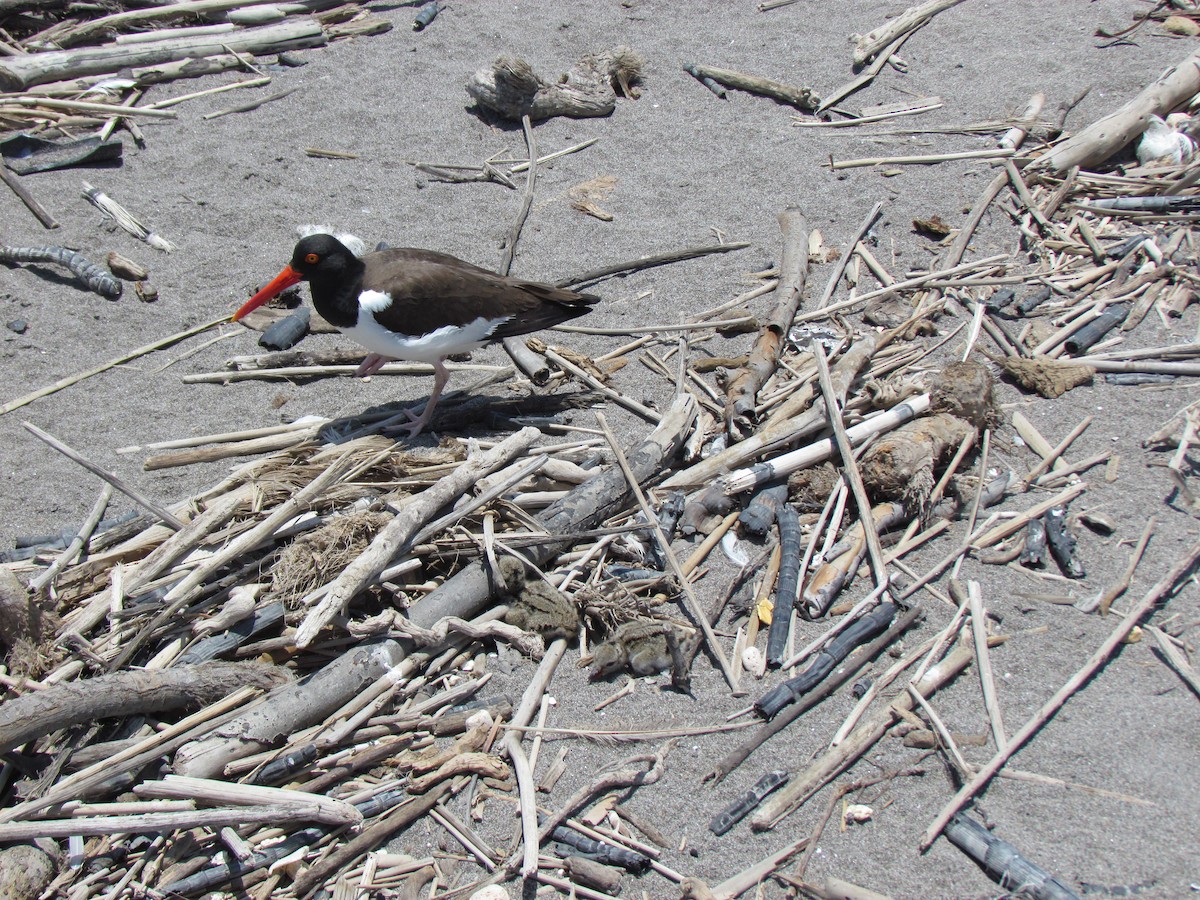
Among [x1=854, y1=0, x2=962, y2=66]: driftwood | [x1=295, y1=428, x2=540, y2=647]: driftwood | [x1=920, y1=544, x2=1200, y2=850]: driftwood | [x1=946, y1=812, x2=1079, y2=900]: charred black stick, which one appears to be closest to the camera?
[x1=946, y1=812, x2=1079, y2=900]: charred black stick

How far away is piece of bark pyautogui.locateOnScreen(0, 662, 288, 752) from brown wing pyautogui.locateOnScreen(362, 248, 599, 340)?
1995mm

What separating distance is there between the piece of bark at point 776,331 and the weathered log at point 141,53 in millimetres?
5292

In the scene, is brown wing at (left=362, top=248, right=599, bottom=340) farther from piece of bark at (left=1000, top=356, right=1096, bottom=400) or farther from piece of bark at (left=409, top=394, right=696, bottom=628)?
piece of bark at (left=1000, top=356, right=1096, bottom=400)

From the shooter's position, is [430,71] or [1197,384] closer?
[1197,384]

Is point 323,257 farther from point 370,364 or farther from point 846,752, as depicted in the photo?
point 846,752

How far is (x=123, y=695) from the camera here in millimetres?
3127

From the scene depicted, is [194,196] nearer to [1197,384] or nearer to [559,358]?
[559,358]

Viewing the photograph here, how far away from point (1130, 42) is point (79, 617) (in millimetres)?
8795

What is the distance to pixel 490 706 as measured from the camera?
3.43m

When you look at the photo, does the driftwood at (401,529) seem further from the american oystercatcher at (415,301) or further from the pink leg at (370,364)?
the pink leg at (370,364)

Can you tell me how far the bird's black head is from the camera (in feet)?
15.3

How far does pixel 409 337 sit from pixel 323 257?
0.63m

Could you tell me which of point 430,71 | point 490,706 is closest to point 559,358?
point 490,706

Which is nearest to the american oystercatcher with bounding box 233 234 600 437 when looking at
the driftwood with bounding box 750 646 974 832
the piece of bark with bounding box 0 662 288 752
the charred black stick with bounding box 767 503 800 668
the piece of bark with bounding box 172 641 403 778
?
the piece of bark with bounding box 172 641 403 778
